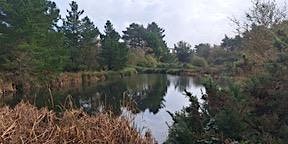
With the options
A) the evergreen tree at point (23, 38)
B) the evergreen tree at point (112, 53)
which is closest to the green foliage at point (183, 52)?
the evergreen tree at point (112, 53)

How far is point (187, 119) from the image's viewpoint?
21.6 ft

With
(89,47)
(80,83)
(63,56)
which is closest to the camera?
(63,56)

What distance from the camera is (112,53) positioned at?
154 feet

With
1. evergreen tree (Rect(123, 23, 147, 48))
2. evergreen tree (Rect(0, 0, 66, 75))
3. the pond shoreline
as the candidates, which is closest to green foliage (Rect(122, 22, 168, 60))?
evergreen tree (Rect(123, 23, 147, 48))

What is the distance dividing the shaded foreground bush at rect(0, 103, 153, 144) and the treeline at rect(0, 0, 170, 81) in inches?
759

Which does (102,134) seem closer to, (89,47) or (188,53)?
(89,47)

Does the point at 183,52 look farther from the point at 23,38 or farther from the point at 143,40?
the point at 23,38

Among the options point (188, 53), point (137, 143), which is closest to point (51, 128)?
point (137, 143)

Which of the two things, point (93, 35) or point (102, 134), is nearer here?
point (102, 134)

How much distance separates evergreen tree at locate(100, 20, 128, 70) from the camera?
46062 millimetres

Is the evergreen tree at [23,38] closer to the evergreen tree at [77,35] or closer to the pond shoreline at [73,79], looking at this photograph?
the pond shoreline at [73,79]

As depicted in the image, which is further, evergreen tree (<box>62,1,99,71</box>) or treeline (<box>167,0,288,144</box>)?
evergreen tree (<box>62,1,99,71</box>)

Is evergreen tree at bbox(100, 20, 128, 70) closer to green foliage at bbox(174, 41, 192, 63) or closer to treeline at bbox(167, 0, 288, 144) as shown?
green foliage at bbox(174, 41, 192, 63)

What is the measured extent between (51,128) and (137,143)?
5.21 ft
